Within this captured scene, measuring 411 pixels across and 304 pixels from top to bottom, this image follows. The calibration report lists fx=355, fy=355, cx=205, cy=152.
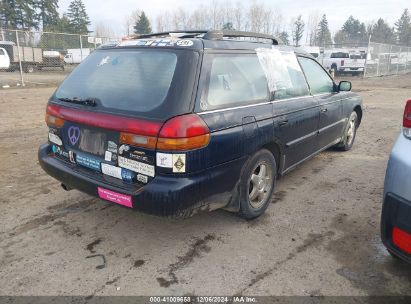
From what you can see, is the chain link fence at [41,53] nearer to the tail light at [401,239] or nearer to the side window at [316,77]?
the side window at [316,77]

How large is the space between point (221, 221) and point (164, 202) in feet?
3.64

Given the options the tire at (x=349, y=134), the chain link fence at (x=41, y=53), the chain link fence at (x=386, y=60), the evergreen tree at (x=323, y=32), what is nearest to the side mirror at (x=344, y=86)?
the tire at (x=349, y=134)

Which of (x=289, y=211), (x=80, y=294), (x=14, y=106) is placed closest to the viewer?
(x=80, y=294)

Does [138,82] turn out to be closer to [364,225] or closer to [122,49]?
[122,49]

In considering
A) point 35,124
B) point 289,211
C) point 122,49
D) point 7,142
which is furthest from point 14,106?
point 289,211

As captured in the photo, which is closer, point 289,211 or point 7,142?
point 289,211

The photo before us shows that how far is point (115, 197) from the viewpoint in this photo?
2820 millimetres

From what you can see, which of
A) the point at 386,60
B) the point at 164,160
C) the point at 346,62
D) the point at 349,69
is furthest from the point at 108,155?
the point at 386,60

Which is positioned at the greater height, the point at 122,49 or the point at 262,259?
the point at 122,49

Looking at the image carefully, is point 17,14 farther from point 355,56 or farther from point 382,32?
point 382,32

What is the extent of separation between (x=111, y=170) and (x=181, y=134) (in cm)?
73

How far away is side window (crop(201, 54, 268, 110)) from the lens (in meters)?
2.96

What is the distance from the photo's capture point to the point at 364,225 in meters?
3.51

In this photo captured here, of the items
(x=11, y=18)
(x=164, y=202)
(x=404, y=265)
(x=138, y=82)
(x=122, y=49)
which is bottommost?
(x=404, y=265)
